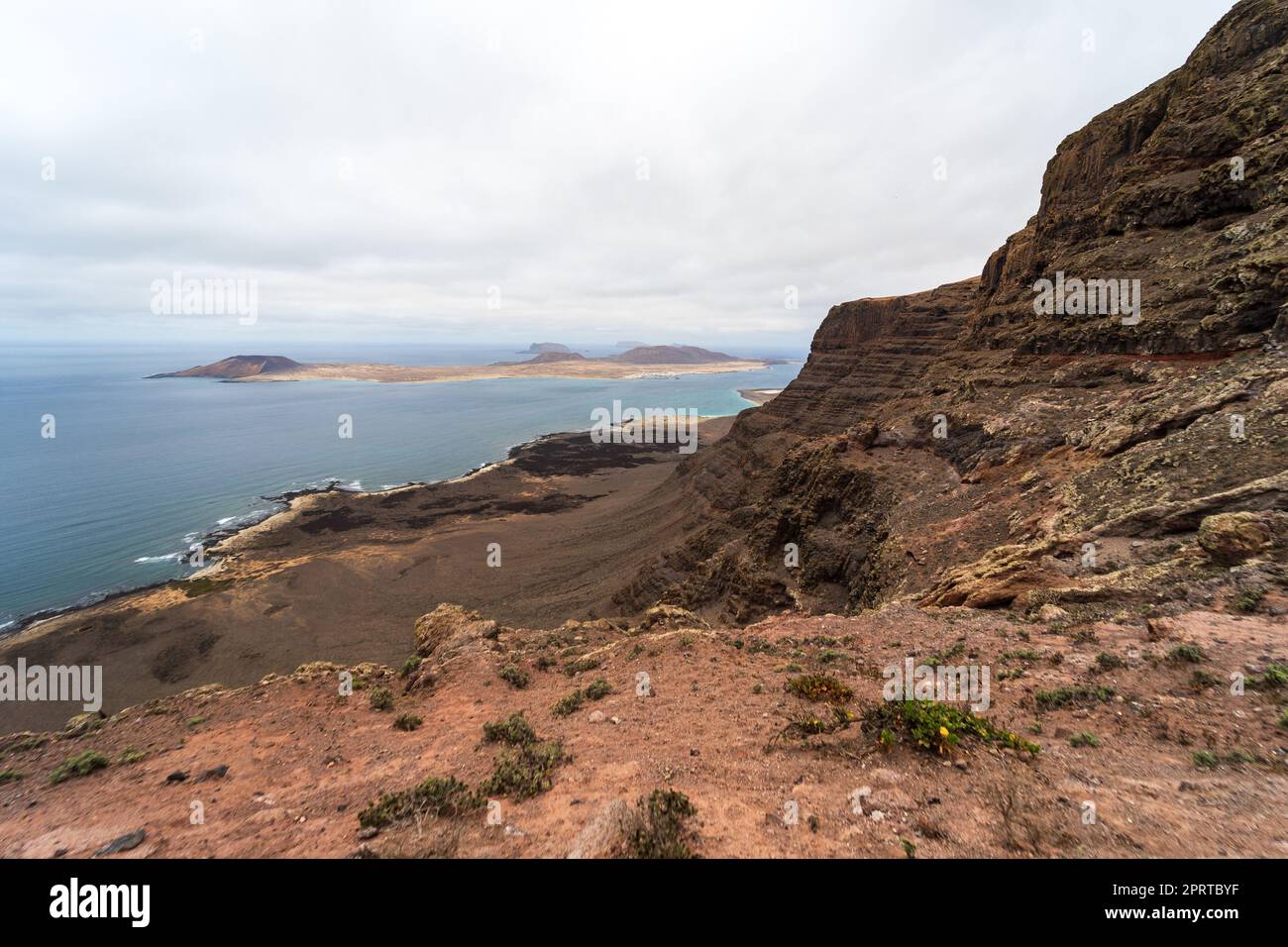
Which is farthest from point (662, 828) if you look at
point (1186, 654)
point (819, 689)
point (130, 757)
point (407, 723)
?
point (130, 757)

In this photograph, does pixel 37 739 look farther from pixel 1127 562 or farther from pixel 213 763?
pixel 1127 562

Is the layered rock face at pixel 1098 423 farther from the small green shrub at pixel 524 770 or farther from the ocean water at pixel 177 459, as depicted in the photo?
the ocean water at pixel 177 459

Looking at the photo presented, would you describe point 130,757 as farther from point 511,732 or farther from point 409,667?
point 511,732

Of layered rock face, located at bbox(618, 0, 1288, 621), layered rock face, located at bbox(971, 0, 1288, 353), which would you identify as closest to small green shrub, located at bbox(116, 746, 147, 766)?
layered rock face, located at bbox(618, 0, 1288, 621)

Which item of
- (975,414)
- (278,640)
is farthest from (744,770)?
(278,640)
